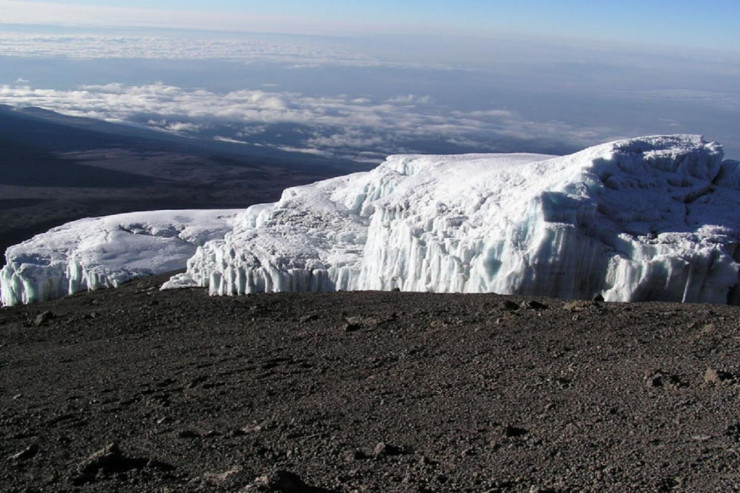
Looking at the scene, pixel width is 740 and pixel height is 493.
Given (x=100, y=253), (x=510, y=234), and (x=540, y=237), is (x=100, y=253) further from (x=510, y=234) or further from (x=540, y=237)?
(x=540, y=237)

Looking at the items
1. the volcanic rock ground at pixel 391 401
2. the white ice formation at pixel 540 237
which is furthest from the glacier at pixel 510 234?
the volcanic rock ground at pixel 391 401

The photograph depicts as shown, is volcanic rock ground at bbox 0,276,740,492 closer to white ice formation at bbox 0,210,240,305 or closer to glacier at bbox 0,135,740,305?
glacier at bbox 0,135,740,305

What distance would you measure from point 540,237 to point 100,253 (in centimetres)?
1632

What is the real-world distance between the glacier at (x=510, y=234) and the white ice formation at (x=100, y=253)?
0.31 feet

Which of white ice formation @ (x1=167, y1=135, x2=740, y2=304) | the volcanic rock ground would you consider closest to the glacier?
white ice formation @ (x1=167, y1=135, x2=740, y2=304)

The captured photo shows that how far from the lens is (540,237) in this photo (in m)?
15.7

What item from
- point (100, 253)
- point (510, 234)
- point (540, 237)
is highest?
point (540, 237)

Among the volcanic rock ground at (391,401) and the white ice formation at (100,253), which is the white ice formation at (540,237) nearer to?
the volcanic rock ground at (391,401)

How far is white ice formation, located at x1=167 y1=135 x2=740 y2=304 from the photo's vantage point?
15273 mm

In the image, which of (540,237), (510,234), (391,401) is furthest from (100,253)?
(391,401)

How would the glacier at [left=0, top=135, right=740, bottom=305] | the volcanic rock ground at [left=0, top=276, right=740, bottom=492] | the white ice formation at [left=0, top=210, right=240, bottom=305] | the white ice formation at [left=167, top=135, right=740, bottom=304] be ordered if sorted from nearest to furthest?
1. the volcanic rock ground at [left=0, top=276, right=740, bottom=492]
2. the white ice formation at [left=167, top=135, right=740, bottom=304]
3. the glacier at [left=0, top=135, right=740, bottom=305]
4. the white ice formation at [left=0, top=210, right=240, bottom=305]

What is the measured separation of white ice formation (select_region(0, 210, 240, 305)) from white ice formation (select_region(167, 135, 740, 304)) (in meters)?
4.00

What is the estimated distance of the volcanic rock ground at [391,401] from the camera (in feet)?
25.8

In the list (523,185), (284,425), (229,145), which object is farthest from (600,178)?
(229,145)
